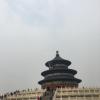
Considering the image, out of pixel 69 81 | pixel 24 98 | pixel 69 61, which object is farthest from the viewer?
pixel 69 61

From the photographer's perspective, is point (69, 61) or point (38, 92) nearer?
point (38, 92)

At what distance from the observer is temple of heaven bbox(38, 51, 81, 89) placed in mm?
60031

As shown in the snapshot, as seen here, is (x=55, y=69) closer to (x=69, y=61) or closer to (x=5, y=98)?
(x=69, y=61)

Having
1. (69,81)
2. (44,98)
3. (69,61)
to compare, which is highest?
(69,61)

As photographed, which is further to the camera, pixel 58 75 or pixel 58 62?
pixel 58 62

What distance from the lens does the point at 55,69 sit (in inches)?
2486

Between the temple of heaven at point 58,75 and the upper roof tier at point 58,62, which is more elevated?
the upper roof tier at point 58,62

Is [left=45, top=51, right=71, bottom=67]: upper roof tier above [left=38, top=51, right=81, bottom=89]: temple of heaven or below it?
above

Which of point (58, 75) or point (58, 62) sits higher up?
point (58, 62)

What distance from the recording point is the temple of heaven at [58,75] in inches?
2363

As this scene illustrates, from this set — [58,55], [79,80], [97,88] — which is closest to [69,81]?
[79,80]

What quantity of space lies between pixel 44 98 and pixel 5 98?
6393 mm

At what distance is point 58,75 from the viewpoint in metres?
61.5

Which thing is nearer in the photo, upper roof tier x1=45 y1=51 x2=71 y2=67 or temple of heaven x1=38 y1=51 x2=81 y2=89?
temple of heaven x1=38 y1=51 x2=81 y2=89
